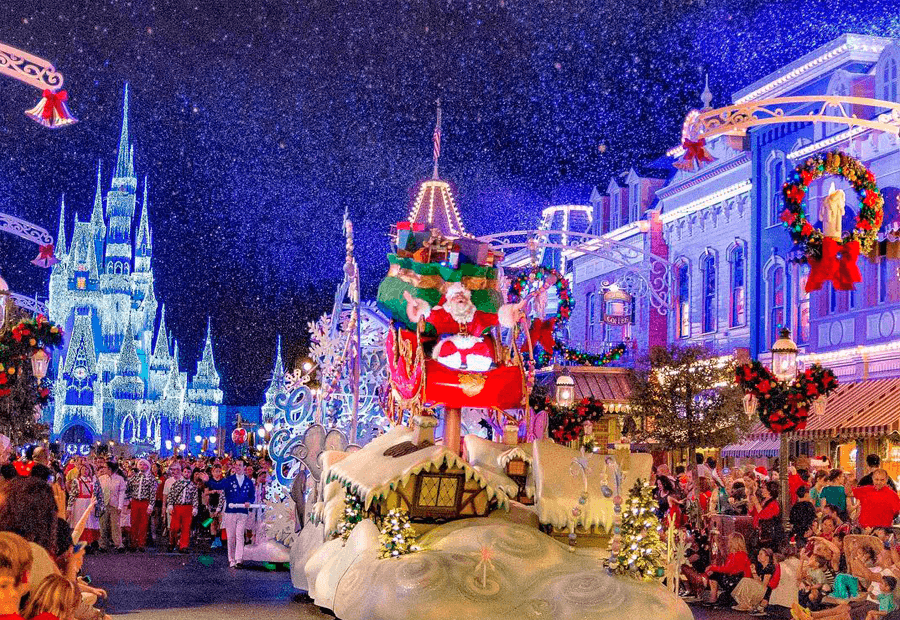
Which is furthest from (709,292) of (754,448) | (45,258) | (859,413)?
(45,258)

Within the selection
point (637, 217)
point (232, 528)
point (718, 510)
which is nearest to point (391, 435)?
point (718, 510)

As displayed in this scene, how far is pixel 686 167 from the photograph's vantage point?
15.4 m

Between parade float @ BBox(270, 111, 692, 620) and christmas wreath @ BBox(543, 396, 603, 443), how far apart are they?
10.0 metres

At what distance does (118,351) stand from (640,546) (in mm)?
121232

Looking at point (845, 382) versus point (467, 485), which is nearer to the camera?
point (467, 485)

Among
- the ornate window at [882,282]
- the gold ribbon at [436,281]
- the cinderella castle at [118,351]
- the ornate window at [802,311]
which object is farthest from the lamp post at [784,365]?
the cinderella castle at [118,351]

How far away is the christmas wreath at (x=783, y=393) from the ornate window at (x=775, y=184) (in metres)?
14.8

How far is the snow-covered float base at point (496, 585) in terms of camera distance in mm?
10586

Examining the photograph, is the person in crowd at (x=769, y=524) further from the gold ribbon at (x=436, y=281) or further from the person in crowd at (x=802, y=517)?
the gold ribbon at (x=436, y=281)

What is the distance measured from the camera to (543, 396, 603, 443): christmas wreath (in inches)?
1041

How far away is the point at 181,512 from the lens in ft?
83.3

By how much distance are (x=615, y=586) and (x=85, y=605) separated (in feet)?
15.5

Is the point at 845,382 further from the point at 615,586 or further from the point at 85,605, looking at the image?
the point at 85,605

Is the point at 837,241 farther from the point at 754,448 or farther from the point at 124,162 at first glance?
the point at 124,162
